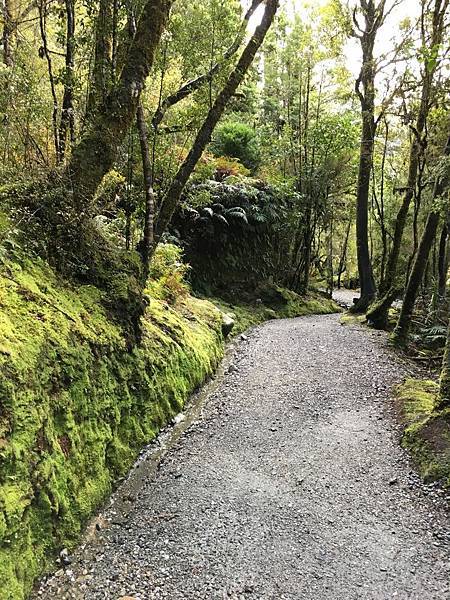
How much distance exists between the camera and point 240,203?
15.0 m

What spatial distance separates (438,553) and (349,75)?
15440 millimetres

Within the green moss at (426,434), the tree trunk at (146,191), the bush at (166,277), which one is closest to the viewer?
the green moss at (426,434)

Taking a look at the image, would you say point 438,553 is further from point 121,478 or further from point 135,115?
point 135,115

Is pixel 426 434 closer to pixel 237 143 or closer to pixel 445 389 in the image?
pixel 445 389

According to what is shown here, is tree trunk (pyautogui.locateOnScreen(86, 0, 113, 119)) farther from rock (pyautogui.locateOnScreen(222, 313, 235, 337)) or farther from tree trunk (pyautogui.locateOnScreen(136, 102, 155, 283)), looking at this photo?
rock (pyautogui.locateOnScreen(222, 313, 235, 337))

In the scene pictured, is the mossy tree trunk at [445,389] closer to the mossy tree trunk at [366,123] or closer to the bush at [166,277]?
the bush at [166,277]

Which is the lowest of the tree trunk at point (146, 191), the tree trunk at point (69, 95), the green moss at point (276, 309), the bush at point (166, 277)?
the green moss at point (276, 309)

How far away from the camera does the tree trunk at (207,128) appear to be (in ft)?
22.6

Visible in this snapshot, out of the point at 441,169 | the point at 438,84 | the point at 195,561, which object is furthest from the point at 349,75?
the point at 195,561

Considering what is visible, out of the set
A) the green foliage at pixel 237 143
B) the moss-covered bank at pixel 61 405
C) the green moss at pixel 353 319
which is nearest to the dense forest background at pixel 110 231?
the moss-covered bank at pixel 61 405

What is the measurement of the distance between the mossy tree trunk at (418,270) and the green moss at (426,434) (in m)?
3.47

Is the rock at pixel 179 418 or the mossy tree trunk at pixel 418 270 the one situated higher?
the mossy tree trunk at pixel 418 270

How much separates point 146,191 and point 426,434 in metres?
5.03

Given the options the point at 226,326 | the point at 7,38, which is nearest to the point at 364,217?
the point at 226,326
